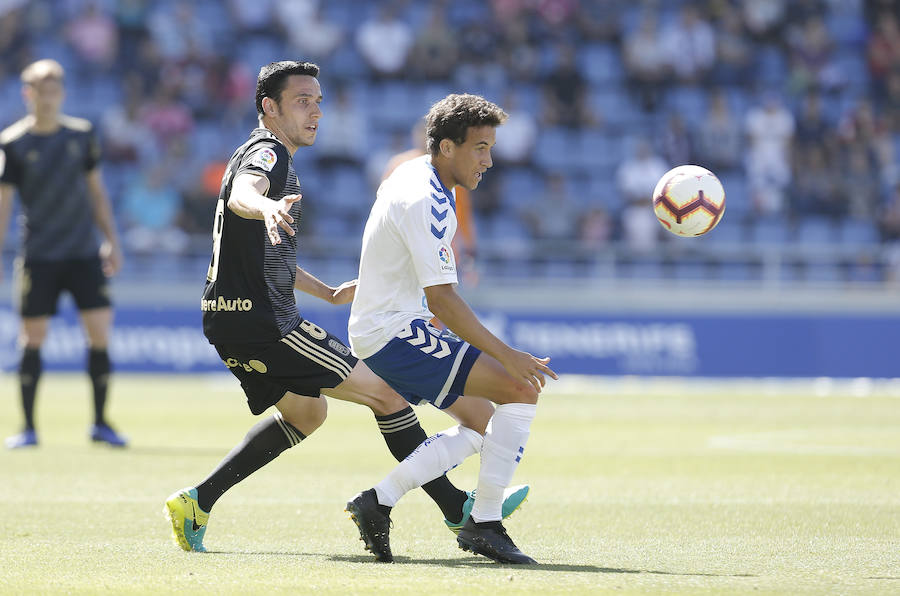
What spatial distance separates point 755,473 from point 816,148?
529 inches

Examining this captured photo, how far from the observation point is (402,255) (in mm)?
5680

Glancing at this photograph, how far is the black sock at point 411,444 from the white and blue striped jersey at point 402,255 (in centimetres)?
36

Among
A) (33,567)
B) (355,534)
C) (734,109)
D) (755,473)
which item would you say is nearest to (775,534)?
(355,534)

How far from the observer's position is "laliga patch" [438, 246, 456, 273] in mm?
5430

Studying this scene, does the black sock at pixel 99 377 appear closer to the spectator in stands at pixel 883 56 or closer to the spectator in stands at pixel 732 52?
the spectator in stands at pixel 732 52

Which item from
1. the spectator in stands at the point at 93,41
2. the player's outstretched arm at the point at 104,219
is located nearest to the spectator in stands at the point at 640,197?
the spectator in stands at the point at 93,41

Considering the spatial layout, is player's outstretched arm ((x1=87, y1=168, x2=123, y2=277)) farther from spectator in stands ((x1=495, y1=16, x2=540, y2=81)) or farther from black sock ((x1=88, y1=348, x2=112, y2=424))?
spectator in stands ((x1=495, y1=16, x2=540, y2=81))

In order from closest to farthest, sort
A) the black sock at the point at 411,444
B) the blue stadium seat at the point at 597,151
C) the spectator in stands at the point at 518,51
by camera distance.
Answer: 1. the black sock at the point at 411,444
2. the blue stadium seat at the point at 597,151
3. the spectator in stands at the point at 518,51

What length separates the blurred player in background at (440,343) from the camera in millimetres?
5430

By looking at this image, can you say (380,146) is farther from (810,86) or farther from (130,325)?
(810,86)

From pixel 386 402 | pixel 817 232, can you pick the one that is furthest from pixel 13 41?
pixel 386 402

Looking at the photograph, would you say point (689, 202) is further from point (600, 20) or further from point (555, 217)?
point (600, 20)

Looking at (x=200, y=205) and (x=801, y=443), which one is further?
(x=200, y=205)

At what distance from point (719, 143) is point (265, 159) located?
16.5m
